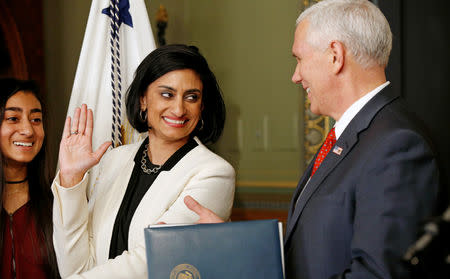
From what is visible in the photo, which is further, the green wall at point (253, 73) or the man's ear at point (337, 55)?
the green wall at point (253, 73)

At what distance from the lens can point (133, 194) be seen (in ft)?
6.70

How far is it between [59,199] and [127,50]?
893 millimetres

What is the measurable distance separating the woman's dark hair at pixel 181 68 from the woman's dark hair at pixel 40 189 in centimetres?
44

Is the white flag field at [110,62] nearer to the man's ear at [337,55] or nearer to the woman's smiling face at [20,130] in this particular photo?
the woman's smiling face at [20,130]

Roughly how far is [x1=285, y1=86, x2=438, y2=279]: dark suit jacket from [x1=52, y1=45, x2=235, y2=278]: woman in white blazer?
1.78 ft

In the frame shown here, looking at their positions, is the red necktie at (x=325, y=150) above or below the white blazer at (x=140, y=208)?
above

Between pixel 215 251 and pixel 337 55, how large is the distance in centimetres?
66

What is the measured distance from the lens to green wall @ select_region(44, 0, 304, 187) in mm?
5539

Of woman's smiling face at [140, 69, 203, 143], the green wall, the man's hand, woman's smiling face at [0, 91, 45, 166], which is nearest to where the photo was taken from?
the man's hand

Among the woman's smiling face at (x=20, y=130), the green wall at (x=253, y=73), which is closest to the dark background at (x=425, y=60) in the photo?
the woman's smiling face at (x=20, y=130)

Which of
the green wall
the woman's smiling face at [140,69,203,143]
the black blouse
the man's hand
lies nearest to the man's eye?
the woman's smiling face at [140,69,203,143]

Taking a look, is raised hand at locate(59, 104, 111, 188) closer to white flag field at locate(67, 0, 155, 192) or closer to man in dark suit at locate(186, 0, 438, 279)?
white flag field at locate(67, 0, 155, 192)

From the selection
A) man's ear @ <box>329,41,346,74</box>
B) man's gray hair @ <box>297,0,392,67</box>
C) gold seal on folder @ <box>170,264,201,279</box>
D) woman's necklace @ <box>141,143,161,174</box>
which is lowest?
gold seal on folder @ <box>170,264,201,279</box>

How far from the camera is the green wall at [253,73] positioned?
5539mm
